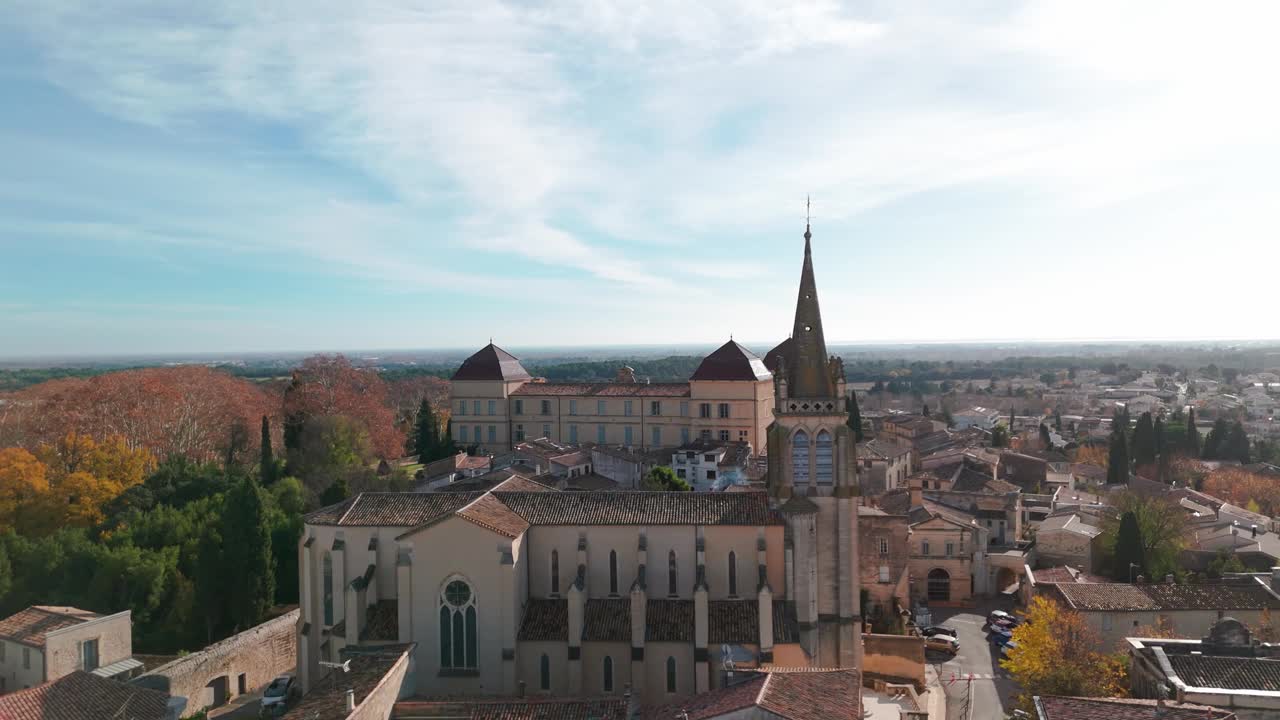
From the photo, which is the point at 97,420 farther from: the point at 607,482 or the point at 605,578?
the point at 605,578

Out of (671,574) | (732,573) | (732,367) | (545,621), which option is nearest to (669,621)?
(671,574)

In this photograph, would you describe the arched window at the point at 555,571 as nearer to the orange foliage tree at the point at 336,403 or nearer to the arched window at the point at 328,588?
the arched window at the point at 328,588

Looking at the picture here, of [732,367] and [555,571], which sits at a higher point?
[732,367]

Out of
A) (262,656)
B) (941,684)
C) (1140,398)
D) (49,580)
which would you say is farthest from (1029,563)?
(1140,398)

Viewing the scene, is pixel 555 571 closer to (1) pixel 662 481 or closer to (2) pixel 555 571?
(2) pixel 555 571

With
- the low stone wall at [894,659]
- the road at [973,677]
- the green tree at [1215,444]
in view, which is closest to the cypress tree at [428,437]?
the road at [973,677]
